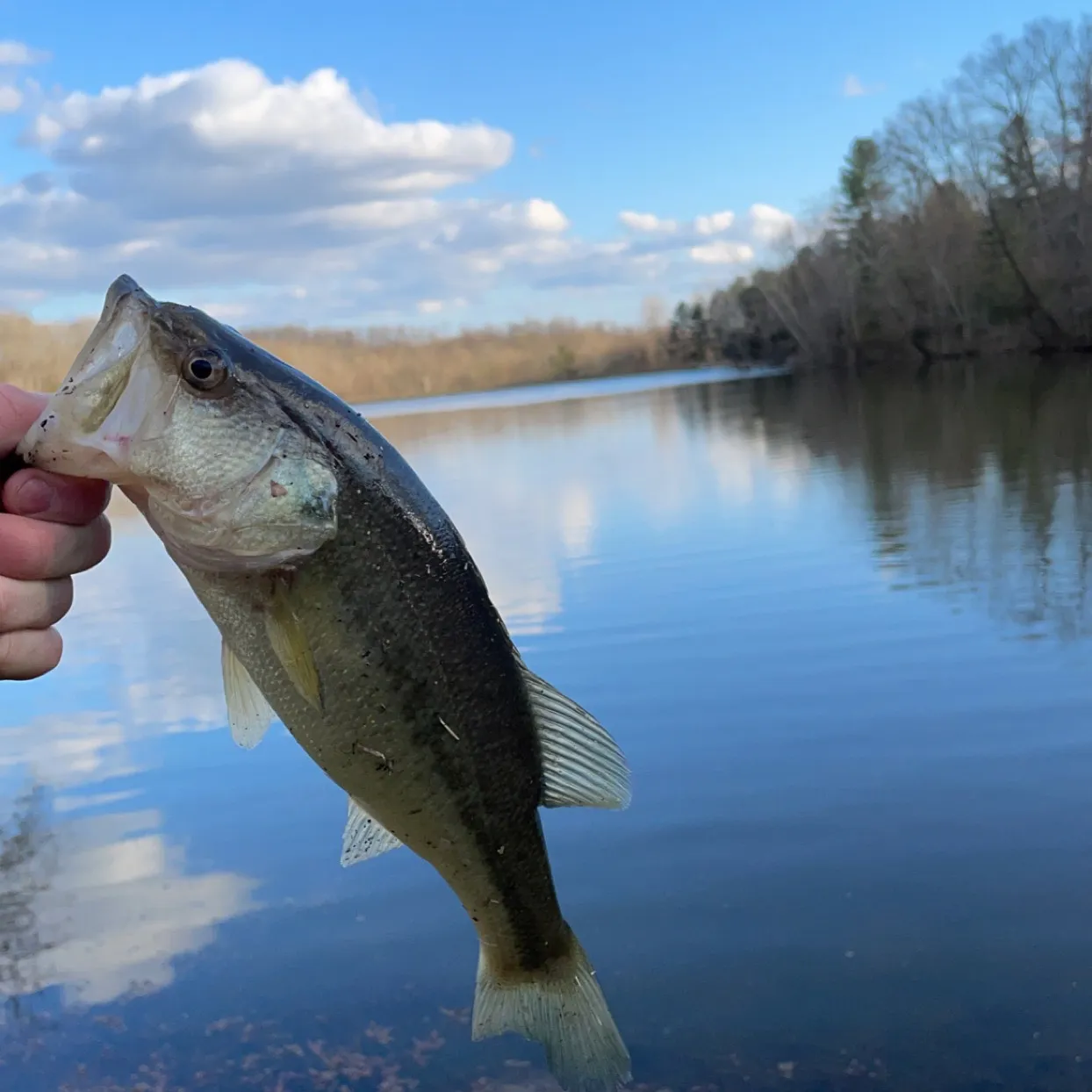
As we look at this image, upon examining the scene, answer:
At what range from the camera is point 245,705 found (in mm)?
A: 2357

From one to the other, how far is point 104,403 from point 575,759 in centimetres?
131

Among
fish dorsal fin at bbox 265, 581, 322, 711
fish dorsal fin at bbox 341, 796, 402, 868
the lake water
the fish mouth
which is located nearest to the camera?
the fish mouth

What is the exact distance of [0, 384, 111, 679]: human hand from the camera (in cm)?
215

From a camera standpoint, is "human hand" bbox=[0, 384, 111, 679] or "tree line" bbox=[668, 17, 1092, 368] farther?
"tree line" bbox=[668, 17, 1092, 368]

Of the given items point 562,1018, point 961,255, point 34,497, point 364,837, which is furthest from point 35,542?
point 961,255

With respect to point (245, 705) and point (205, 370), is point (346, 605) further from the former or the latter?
point (205, 370)

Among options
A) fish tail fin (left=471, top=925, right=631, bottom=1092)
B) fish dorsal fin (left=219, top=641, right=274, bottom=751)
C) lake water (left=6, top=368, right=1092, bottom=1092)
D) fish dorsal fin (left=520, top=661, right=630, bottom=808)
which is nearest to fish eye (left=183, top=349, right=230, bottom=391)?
fish dorsal fin (left=219, top=641, right=274, bottom=751)

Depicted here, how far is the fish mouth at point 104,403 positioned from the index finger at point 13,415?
0.36ft

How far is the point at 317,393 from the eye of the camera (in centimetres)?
222

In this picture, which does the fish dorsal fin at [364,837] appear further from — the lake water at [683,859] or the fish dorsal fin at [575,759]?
the lake water at [683,859]

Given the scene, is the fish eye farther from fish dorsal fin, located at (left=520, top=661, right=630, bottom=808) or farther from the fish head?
fish dorsal fin, located at (left=520, top=661, right=630, bottom=808)

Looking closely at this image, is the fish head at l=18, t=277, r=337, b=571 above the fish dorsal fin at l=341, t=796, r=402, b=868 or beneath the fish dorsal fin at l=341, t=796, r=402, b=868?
above

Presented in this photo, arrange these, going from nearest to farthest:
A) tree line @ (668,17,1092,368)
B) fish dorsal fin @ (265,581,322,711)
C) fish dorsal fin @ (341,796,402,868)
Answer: fish dorsal fin @ (265,581,322,711) → fish dorsal fin @ (341,796,402,868) → tree line @ (668,17,1092,368)

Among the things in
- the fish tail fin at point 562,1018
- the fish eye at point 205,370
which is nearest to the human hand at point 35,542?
the fish eye at point 205,370
